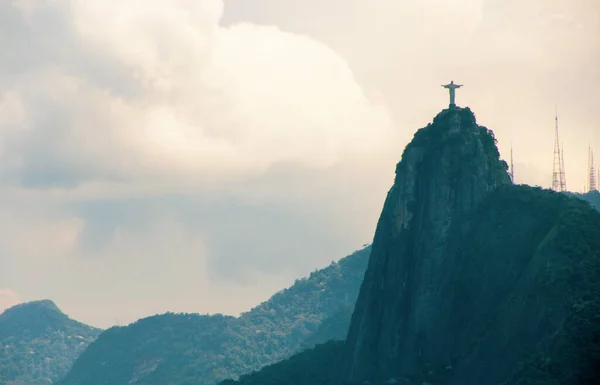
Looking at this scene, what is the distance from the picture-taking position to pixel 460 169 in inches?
7608

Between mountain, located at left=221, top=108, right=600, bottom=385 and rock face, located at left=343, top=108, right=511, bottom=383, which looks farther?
rock face, located at left=343, top=108, right=511, bottom=383

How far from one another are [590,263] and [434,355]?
31087 mm

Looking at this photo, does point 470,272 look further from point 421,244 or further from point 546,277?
point 546,277

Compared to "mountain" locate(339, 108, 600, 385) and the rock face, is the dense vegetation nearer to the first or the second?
"mountain" locate(339, 108, 600, 385)

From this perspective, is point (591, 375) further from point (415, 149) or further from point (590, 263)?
point (415, 149)

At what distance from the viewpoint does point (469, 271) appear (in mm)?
185750

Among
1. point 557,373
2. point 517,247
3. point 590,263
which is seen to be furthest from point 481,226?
point 557,373

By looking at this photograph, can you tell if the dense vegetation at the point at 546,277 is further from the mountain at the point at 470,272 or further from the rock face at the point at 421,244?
the rock face at the point at 421,244

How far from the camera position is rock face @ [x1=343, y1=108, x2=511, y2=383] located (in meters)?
189

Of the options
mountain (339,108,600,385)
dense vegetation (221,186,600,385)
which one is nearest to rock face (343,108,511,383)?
mountain (339,108,600,385)

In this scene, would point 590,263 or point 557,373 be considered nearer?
point 557,373

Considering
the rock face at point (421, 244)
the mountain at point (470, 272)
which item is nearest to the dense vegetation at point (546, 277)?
the mountain at point (470, 272)

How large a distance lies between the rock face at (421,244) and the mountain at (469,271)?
0.16m

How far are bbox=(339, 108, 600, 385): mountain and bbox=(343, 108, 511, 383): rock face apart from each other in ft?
0.51
